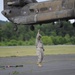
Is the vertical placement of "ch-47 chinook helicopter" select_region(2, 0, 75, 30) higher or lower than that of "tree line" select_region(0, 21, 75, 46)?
higher

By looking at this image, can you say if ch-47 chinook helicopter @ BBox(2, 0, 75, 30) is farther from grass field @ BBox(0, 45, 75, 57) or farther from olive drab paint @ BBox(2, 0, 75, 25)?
grass field @ BBox(0, 45, 75, 57)

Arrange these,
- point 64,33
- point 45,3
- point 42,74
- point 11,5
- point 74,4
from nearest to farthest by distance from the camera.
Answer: point 42,74
point 74,4
point 45,3
point 11,5
point 64,33

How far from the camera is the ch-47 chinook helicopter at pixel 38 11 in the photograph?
30.4 meters

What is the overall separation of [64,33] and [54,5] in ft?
163

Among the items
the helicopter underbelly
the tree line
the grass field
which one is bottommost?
the grass field

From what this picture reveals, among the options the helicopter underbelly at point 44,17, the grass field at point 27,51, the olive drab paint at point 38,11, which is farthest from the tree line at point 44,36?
the helicopter underbelly at point 44,17

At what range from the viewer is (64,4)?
30531mm

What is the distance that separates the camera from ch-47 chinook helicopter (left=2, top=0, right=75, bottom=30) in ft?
99.7

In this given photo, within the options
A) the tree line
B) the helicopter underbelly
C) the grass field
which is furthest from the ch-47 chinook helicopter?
the tree line

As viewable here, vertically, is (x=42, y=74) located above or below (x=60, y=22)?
below

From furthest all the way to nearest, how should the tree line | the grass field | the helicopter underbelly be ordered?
the tree line, the grass field, the helicopter underbelly

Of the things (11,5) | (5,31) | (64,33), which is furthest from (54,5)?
(5,31)

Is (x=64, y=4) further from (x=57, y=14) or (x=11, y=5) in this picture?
(x=11, y=5)

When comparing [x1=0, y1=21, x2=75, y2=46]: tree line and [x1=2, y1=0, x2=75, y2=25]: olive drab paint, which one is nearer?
[x1=2, y1=0, x2=75, y2=25]: olive drab paint
